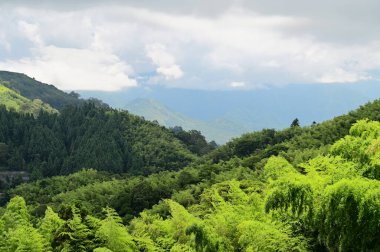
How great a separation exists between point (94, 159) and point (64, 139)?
19.6m

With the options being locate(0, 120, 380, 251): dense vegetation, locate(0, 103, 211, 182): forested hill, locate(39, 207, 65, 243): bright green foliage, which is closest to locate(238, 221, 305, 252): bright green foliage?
locate(0, 120, 380, 251): dense vegetation

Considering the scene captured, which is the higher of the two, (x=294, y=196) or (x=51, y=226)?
(x=294, y=196)

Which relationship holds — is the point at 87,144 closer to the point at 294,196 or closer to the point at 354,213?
the point at 294,196

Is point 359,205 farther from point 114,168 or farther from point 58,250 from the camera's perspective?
point 114,168

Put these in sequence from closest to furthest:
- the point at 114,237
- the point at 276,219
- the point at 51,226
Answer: the point at 276,219, the point at 114,237, the point at 51,226

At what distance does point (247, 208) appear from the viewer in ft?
65.5

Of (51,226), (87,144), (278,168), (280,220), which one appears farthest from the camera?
(87,144)

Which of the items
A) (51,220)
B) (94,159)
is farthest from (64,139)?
(51,220)

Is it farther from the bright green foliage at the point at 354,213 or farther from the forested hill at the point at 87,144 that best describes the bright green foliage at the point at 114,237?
the forested hill at the point at 87,144

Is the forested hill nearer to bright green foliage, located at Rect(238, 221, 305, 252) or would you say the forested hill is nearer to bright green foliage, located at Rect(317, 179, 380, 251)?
bright green foliage, located at Rect(238, 221, 305, 252)

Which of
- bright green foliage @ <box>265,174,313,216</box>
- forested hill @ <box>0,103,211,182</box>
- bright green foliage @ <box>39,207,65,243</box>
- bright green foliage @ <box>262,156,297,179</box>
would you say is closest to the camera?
bright green foliage @ <box>265,174,313,216</box>

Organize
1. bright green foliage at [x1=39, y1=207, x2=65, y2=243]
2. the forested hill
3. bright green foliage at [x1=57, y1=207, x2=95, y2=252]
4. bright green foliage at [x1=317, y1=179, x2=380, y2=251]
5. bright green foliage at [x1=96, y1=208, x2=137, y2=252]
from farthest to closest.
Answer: the forested hill < bright green foliage at [x1=39, y1=207, x2=65, y2=243] < bright green foliage at [x1=57, y1=207, x2=95, y2=252] < bright green foliage at [x1=96, y1=208, x2=137, y2=252] < bright green foliage at [x1=317, y1=179, x2=380, y2=251]

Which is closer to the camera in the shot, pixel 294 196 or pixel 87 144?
pixel 294 196

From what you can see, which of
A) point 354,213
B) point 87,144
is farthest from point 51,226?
point 87,144
